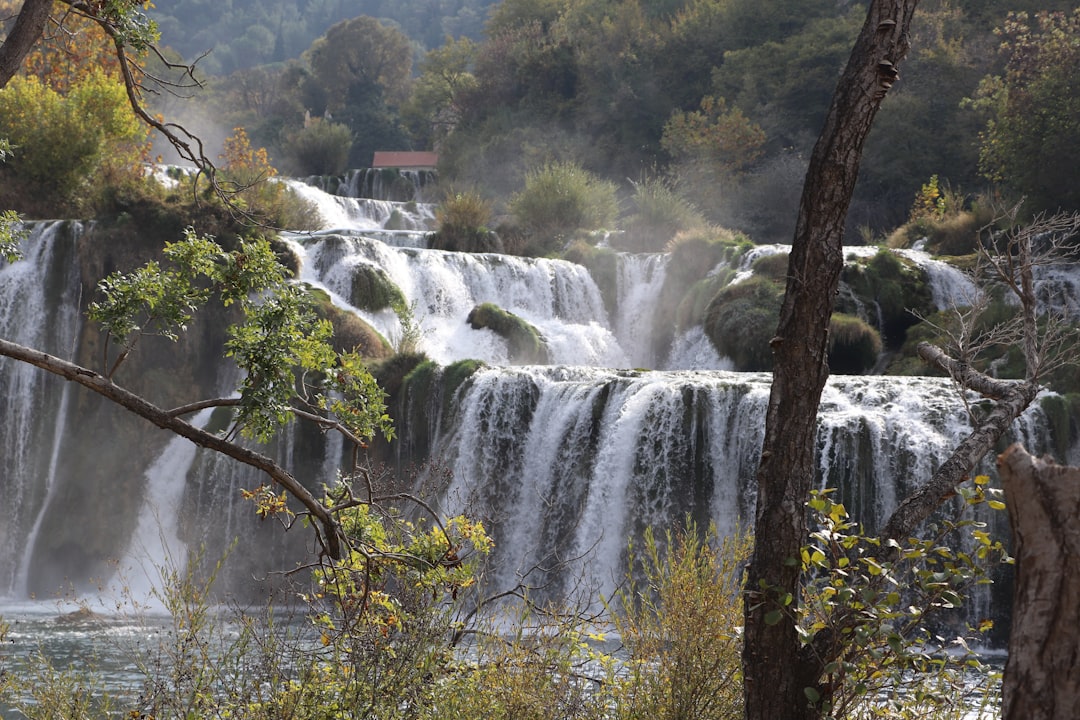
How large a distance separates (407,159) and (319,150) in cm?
410

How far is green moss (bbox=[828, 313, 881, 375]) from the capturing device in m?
16.4

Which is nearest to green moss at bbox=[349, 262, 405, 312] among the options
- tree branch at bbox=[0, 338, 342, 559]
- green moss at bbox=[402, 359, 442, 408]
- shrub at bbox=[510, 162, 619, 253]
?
green moss at bbox=[402, 359, 442, 408]

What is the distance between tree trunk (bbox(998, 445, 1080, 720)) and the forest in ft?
0.08

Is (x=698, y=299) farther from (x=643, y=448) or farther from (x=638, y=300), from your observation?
(x=643, y=448)

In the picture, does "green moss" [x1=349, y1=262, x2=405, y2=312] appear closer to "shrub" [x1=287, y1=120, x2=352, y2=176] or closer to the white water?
the white water

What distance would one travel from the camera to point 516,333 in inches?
708

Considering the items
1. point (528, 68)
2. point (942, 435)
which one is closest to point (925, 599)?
point (942, 435)

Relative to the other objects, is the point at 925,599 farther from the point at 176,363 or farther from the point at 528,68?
the point at 528,68

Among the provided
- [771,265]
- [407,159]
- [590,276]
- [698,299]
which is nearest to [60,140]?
[590,276]

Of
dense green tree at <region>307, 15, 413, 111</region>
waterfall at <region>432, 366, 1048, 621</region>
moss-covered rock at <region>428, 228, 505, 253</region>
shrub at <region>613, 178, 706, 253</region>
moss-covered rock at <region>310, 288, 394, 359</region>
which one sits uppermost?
dense green tree at <region>307, 15, 413, 111</region>

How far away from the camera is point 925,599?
366 cm

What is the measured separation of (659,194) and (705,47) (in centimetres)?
1427

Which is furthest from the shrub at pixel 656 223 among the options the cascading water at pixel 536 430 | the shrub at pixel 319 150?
the shrub at pixel 319 150

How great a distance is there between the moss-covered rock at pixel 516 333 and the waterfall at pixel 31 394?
6.33 metres
